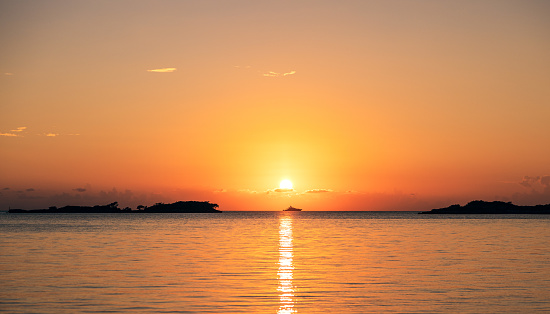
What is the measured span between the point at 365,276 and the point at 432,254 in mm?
18350

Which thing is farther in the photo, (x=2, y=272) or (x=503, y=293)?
(x=2, y=272)

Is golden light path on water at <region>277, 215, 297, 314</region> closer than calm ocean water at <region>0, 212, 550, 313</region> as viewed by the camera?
Yes

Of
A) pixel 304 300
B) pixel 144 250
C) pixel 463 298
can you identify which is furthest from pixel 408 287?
pixel 144 250

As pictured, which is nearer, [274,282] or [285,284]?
[285,284]

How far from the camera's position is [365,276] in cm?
3781

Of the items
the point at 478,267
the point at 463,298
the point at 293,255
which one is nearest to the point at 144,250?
the point at 293,255

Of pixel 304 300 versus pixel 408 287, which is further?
pixel 408 287

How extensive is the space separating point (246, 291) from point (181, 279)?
21.0 feet

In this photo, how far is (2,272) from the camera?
38969 mm

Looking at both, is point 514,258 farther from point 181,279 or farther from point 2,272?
point 2,272

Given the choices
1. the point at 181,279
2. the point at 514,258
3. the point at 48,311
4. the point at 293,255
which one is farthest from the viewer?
the point at 293,255

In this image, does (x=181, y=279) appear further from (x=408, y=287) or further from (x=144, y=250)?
(x=144, y=250)

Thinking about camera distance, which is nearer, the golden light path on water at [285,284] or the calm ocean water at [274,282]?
the golden light path on water at [285,284]

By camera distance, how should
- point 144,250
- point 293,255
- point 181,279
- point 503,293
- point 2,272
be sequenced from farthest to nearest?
point 144,250 < point 293,255 < point 2,272 < point 181,279 < point 503,293
